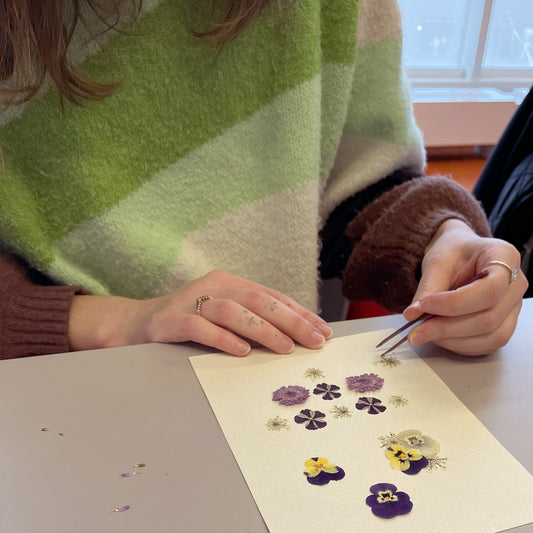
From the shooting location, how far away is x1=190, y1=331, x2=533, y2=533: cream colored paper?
0.38 metres

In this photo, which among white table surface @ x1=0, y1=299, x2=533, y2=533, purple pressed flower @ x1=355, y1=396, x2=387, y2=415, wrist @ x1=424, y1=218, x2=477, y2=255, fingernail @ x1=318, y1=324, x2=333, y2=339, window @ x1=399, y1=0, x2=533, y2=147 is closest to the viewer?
white table surface @ x1=0, y1=299, x2=533, y2=533

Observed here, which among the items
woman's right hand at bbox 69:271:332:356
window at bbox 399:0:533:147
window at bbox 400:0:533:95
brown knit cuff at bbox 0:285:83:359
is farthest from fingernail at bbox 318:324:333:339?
window at bbox 400:0:533:95

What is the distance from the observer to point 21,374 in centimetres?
52

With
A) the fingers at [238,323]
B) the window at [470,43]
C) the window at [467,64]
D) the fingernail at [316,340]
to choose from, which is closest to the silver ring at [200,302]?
the fingers at [238,323]

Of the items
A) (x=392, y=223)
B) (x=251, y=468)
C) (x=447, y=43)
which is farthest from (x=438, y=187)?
(x=447, y=43)

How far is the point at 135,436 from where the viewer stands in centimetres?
45

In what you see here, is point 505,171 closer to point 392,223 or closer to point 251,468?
point 392,223

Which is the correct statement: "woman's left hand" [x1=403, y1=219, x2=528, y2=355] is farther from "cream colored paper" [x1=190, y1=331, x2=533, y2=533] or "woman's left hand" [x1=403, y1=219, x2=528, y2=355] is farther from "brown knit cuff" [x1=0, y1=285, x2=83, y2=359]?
"brown knit cuff" [x1=0, y1=285, x2=83, y2=359]

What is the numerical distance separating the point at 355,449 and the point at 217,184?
16.2 inches

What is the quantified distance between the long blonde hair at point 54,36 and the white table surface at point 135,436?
29 cm

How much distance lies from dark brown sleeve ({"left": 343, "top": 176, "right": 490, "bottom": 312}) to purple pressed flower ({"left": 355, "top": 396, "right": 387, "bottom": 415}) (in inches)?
10.6

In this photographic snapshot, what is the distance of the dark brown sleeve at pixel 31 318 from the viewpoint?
609mm

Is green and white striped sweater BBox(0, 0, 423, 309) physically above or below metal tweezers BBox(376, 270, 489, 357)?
above

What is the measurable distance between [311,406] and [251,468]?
0.30ft
